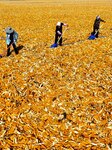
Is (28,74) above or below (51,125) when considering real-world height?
above

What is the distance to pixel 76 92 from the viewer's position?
1164 centimetres

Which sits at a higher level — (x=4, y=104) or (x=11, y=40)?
(x=11, y=40)

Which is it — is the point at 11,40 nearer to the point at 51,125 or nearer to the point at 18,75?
the point at 18,75

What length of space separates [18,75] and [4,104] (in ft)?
9.16

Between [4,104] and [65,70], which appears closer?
[4,104]

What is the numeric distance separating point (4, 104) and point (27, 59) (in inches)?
216

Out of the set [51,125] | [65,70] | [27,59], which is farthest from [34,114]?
[27,59]

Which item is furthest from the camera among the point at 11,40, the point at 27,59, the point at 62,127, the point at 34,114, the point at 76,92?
the point at 11,40

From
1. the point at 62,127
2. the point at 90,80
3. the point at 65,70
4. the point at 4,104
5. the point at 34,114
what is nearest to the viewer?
the point at 62,127

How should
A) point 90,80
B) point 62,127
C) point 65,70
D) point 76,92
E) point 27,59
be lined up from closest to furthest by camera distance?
point 62,127 → point 76,92 → point 90,80 → point 65,70 → point 27,59

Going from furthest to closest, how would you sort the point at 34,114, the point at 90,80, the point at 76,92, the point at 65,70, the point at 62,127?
the point at 65,70
the point at 90,80
the point at 76,92
the point at 34,114
the point at 62,127

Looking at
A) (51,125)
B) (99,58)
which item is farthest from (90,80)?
(51,125)

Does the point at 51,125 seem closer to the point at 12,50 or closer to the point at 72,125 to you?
the point at 72,125

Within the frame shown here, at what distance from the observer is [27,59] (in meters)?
15.7
